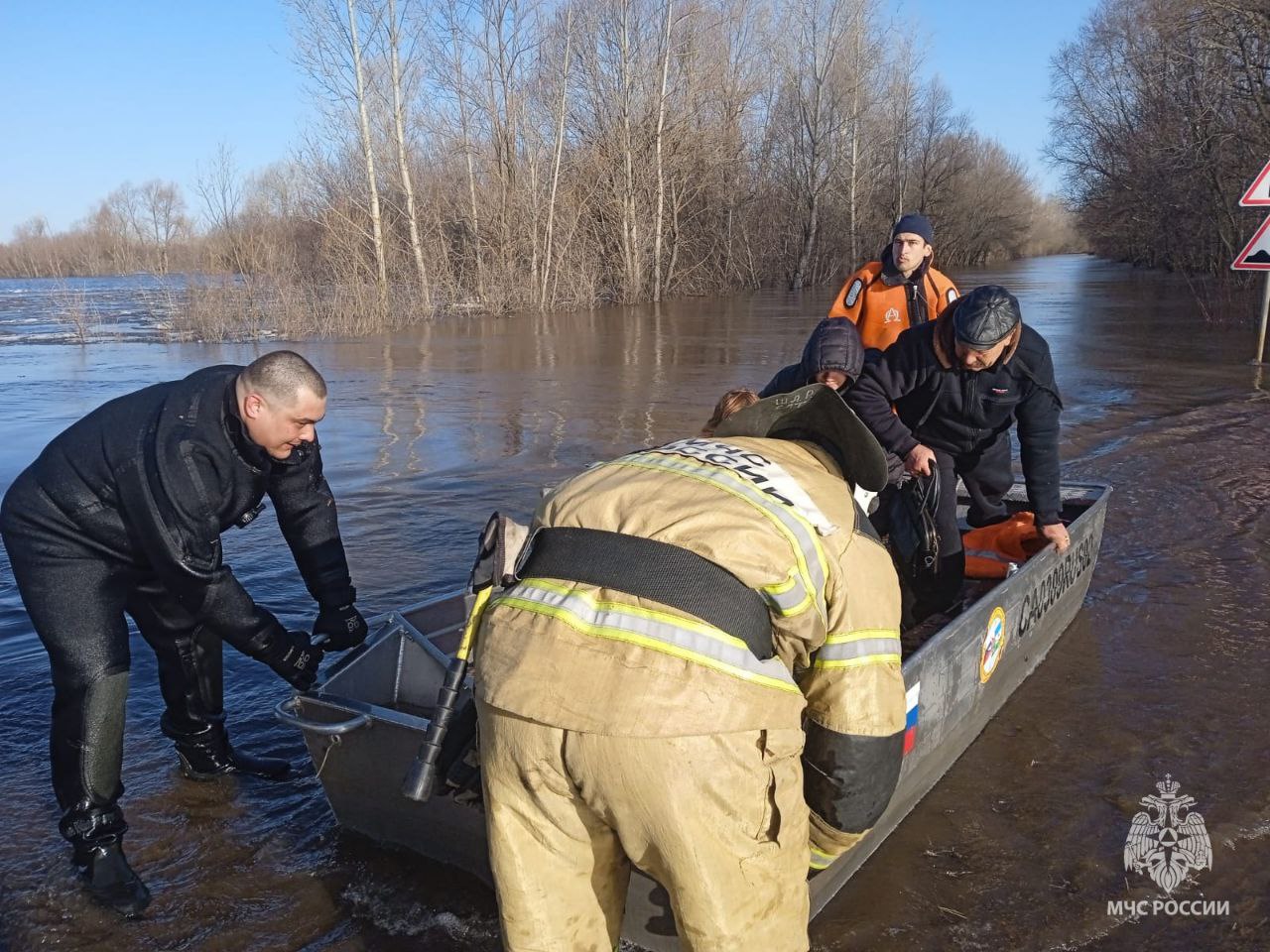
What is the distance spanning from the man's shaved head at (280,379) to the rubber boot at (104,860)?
1523 mm

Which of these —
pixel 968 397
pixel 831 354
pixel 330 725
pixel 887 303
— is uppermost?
pixel 887 303

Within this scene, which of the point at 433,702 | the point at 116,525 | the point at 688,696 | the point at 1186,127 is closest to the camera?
the point at 688,696

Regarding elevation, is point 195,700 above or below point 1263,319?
below

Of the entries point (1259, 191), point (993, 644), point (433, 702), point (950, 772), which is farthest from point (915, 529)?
point (1259, 191)

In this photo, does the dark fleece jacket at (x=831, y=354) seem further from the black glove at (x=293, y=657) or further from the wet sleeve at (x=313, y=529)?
the black glove at (x=293, y=657)

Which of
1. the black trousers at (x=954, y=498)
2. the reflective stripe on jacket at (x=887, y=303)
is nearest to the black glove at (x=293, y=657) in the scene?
the black trousers at (x=954, y=498)

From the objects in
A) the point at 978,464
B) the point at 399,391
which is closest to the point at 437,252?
the point at 399,391

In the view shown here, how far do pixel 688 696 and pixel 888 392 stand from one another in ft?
10.0

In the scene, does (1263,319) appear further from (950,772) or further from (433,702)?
(433,702)

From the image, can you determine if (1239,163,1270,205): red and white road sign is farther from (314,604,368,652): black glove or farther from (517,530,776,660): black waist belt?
(517,530,776,660): black waist belt

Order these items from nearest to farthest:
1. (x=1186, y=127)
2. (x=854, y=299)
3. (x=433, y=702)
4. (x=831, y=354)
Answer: (x=433, y=702) < (x=831, y=354) < (x=854, y=299) < (x=1186, y=127)

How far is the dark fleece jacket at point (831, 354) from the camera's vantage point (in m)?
4.48

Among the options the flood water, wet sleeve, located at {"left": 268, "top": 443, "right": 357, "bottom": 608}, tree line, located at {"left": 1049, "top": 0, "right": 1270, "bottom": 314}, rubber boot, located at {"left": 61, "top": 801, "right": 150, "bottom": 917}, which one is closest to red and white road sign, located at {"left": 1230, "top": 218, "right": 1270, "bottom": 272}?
the flood water

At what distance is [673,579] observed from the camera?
197 centimetres
